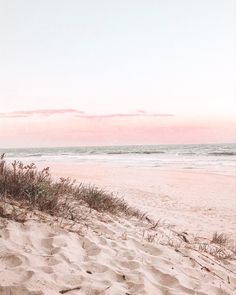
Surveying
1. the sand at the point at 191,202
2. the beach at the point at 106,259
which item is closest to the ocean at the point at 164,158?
the sand at the point at 191,202

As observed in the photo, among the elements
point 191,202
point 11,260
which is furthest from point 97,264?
point 191,202

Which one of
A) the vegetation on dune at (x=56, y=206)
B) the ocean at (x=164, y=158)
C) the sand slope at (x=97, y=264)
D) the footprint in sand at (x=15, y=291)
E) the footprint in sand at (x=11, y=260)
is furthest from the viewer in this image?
the ocean at (x=164, y=158)

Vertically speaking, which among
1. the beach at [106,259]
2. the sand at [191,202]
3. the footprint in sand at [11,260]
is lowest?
the sand at [191,202]

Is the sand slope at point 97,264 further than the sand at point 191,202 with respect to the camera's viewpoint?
No

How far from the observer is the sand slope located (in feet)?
12.7

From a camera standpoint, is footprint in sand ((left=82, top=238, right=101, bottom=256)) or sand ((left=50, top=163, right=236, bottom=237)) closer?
footprint in sand ((left=82, top=238, right=101, bottom=256))

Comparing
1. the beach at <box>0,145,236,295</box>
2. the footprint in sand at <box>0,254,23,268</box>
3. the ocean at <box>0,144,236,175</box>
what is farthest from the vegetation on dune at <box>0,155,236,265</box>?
the ocean at <box>0,144,236,175</box>

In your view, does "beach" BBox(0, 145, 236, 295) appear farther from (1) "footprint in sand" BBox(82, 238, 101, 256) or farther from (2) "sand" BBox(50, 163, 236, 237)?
(2) "sand" BBox(50, 163, 236, 237)

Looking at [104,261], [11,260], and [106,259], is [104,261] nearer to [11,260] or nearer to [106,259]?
[106,259]

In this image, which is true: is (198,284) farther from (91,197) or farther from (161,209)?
(161,209)

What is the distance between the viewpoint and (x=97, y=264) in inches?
176

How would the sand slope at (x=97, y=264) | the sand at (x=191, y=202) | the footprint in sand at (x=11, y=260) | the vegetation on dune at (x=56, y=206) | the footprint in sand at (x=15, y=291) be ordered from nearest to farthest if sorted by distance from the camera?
1. the footprint in sand at (x=15, y=291)
2. the sand slope at (x=97, y=264)
3. the footprint in sand at (x=11, y=260)
4. the vegetation on dune at (x=56, y=206)
5. the sand at (x=191, y=202)

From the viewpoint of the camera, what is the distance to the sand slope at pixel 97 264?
388cm

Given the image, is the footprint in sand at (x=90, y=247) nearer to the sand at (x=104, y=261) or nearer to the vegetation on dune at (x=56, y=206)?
the sand at (x=104, y=261)
